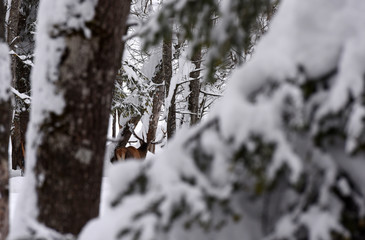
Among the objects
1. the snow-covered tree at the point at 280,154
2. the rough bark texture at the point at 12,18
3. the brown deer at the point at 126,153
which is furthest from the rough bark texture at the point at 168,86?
the snow-covered tree at the point at 280,154

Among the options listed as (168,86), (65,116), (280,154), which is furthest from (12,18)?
(280,154)

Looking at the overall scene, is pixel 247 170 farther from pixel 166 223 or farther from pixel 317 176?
pixel 166 223

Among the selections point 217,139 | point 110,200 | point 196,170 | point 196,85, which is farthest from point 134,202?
point 196,85

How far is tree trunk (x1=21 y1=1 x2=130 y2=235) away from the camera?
2184 millimetres

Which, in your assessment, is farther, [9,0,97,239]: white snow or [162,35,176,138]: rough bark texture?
[162,35,176,138]: rough bark texture

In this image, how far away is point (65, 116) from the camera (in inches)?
86.1

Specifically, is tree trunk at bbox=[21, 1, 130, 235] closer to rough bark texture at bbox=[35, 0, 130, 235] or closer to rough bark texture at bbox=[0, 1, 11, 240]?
rough bark texture at bbox=[35, 0, 130, 235]

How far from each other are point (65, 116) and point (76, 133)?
0.42ft

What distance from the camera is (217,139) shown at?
1.29 meters

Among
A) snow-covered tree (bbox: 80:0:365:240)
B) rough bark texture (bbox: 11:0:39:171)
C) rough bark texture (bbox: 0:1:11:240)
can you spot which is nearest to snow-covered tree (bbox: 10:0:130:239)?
rough bark texture (bbox: 0:1:11:240)

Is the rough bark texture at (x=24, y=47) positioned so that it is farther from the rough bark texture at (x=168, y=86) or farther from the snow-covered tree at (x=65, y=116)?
the snow-covered tree at (x=65, y=116)

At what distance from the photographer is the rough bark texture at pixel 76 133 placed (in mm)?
A: 2184

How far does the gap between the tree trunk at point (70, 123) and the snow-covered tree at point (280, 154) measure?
0.87m

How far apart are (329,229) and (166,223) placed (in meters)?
0.56
